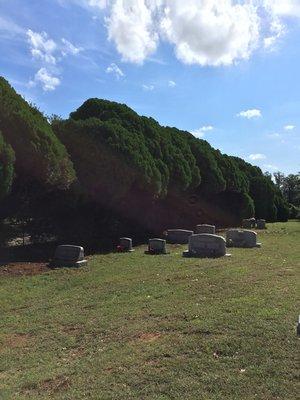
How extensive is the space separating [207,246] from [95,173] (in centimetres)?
483

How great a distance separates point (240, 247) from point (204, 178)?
33.6ft

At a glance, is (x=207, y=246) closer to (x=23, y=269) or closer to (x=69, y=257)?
(x=69, y=257)

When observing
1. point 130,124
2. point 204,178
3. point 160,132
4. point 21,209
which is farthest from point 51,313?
point 204,178

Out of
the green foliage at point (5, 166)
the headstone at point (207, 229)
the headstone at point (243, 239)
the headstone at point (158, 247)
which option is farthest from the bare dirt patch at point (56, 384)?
the headstone at point (207, 229)

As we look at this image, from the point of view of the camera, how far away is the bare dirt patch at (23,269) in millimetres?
13177

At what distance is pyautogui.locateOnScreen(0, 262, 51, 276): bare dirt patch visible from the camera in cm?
1318

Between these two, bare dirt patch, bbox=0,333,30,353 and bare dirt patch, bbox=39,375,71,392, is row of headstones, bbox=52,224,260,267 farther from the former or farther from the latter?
bare dirt patch, bbox=39,375,71,392

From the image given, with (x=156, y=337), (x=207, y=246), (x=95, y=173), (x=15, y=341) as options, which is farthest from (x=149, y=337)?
(x=95, y=173)

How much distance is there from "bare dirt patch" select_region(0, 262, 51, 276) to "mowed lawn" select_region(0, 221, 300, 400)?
1.50 metres

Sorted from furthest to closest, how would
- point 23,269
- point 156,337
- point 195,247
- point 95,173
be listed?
1. point 95,173
2. point 195,247
3. point 23,269
4. point 156,337

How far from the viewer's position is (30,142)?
14523 millimetres

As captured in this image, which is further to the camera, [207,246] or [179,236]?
[179,236]

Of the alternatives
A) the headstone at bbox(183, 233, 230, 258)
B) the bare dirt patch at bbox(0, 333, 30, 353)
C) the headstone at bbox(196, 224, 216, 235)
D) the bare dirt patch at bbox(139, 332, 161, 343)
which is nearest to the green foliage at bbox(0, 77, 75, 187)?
the headstone at bbox(183, 233, 230, 258)

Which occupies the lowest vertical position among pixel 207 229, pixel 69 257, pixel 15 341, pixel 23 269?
pixel 15 341
